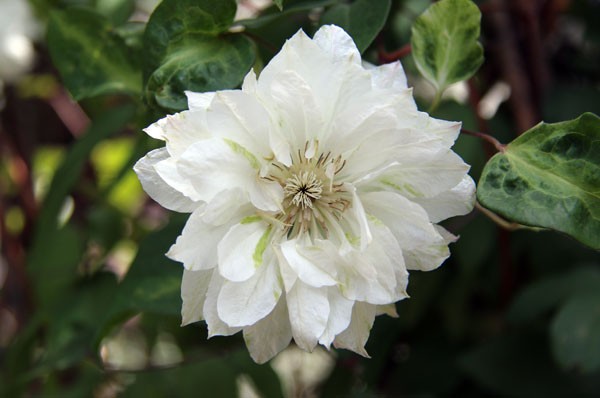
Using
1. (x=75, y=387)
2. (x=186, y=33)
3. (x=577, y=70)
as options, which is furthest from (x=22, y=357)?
(x=577, y=70)

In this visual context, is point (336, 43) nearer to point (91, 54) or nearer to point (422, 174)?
point (422, 174)

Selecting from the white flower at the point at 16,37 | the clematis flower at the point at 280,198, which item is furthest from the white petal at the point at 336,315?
the white flower at the point at 16,37

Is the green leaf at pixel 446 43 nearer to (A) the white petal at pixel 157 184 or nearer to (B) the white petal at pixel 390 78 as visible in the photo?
(B) the white petal at pixel 390 78

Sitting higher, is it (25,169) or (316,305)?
(316,305)

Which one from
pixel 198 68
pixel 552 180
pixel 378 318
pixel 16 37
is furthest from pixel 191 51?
pixel 16 37

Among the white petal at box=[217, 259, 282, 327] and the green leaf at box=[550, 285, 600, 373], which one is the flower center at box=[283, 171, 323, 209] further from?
the green leaf at box=[550, 285, 600, 373]

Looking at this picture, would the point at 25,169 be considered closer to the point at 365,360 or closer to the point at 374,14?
the point at 365,360
